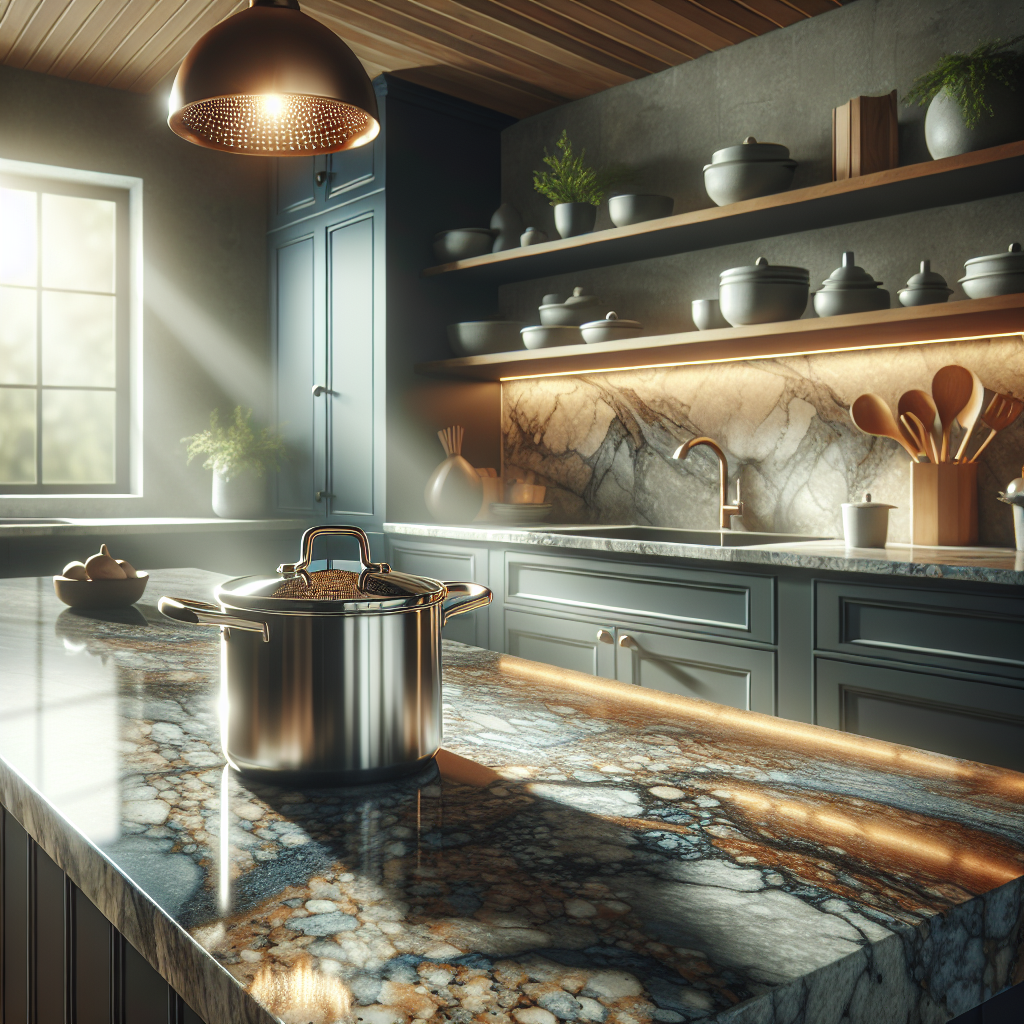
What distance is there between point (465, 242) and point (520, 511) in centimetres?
112

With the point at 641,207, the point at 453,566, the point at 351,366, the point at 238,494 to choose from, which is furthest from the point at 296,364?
the point at 641,207

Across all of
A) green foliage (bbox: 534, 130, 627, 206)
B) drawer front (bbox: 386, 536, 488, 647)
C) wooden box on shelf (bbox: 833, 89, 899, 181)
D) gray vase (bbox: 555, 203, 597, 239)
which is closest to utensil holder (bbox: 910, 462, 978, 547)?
wooden box on shelf (bbox: 833, 89, 899, 181)

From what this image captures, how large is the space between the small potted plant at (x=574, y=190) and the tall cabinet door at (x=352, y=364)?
770 millimetres

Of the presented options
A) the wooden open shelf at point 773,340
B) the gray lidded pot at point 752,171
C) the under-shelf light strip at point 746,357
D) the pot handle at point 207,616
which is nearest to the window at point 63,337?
the wooden open shelf at point 773,340

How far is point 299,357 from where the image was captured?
4.35m

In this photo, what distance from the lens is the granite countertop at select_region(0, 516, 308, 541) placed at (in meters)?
3.48

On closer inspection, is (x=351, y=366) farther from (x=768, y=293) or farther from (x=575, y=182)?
(x=768, y=293)

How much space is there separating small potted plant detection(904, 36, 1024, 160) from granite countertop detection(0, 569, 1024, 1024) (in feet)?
7.01

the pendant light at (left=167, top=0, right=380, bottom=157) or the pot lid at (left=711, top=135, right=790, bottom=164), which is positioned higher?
the pot lid at (left=711, top=135, right=790, bottom=164)

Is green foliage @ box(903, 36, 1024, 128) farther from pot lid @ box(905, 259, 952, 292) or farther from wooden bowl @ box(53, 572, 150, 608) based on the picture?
wooden bowl @ box(53, 572, 150, 608)

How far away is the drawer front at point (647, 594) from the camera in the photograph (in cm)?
248

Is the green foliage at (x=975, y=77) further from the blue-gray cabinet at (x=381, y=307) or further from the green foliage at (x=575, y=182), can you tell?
the blue-gray cabinet at (x=381, y=307)

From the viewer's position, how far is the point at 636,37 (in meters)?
3.30

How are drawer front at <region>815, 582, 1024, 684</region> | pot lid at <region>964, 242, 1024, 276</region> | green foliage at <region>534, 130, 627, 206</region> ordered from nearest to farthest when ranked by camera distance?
drawer front at <region>815, 582, 1024, 684</region> → pot lid at <region>964, 242, 1024, 276</region> → green foliage at <region>534, 130, 627, 206</region>
